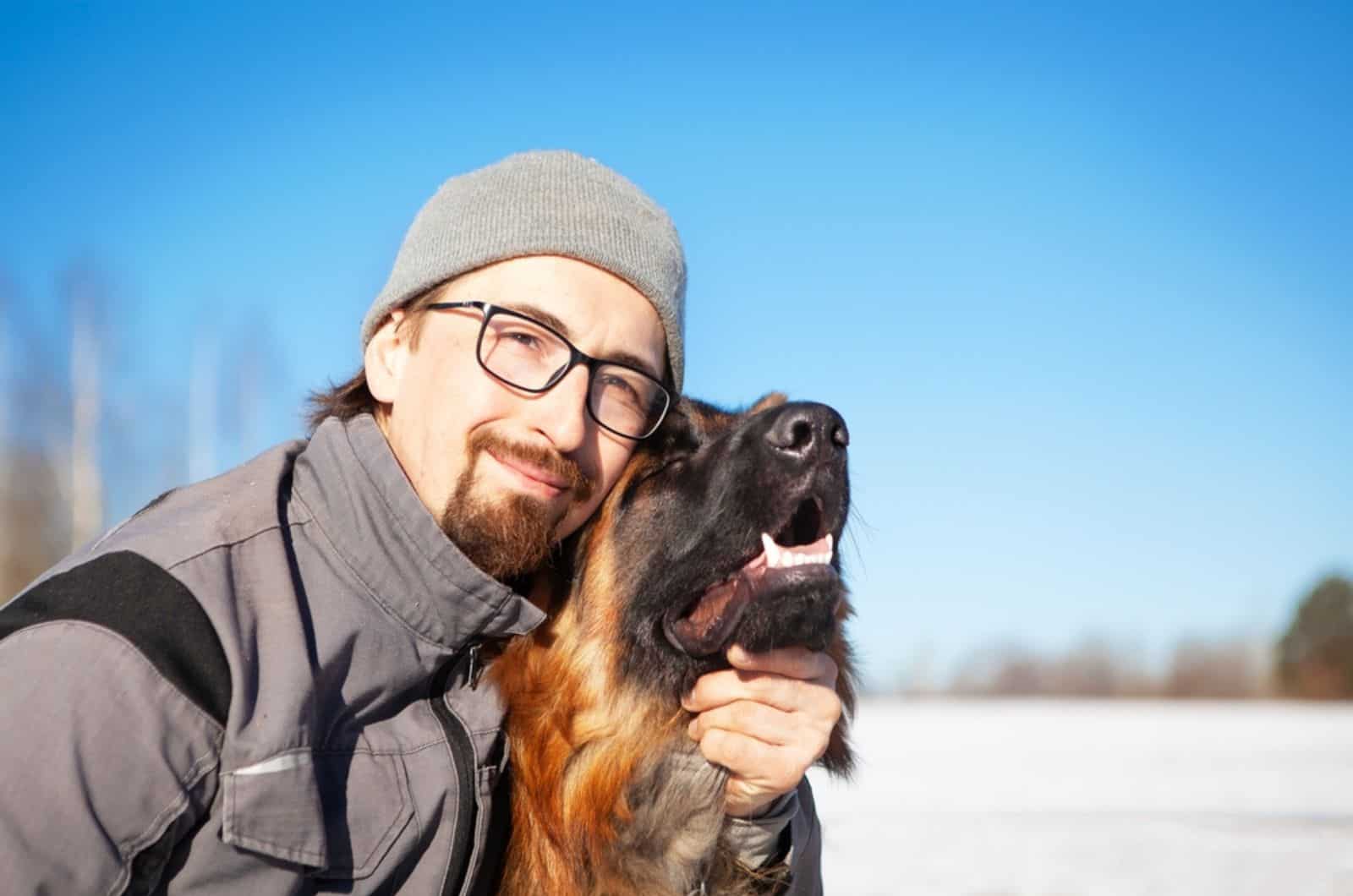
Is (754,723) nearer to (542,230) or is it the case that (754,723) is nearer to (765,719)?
(765,719)

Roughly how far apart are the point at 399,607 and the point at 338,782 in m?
0.45

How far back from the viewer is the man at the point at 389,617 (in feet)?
7.38

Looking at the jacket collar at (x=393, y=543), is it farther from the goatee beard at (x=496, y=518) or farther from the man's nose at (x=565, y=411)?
the man's nose at (x=565, y=411)

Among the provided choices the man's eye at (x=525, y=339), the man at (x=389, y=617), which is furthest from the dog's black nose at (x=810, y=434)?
the man's eye at (x=525, y=339)

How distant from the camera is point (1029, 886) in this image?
7145mm

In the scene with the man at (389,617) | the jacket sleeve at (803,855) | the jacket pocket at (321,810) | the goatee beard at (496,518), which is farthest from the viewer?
the jacket sleeve at (803,855)

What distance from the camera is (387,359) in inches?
134

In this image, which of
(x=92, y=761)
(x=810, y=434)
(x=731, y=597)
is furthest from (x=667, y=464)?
(x=92, y=761)

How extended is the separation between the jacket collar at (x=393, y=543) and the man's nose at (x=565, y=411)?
0.41 metres

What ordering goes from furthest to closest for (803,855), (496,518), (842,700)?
(842,700) < (803,855) < (496,518)

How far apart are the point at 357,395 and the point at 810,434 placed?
1.40 m

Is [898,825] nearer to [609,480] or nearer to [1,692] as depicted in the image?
[609,480]

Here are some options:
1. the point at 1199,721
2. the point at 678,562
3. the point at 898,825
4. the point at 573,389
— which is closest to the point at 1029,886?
Result: the point at 898,825

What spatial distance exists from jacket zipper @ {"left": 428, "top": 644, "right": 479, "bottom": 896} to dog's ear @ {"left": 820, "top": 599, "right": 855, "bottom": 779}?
105 cm
